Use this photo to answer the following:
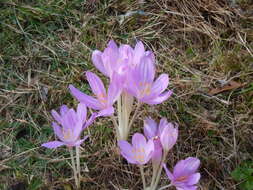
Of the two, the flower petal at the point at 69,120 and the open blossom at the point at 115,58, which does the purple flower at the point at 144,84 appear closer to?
the open blossom at the point at 115,58

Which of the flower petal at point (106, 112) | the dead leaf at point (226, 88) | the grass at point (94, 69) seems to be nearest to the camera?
the flower petal at point (106, 112)

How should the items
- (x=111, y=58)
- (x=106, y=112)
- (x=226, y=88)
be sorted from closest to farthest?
1. (x=106, y=112)
2. (x=111, y=58)
3. (x=226, y=88)

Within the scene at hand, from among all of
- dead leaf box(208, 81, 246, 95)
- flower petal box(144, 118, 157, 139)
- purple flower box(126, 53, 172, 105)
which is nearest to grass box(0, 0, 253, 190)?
dead leaf box(208, 81, 246, 95)

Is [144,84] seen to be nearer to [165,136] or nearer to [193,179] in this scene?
[165,136]

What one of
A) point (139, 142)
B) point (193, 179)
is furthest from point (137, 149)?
point (193, 179)

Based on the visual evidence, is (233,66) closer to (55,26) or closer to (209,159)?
(209,159)

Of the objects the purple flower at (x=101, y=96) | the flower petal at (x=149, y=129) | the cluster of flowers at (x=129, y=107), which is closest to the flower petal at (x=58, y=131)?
the cluster of flowers at (x=129, y=107)

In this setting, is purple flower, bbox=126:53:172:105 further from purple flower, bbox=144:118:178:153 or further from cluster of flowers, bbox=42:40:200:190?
purple flower, bbox=144:118:178:153
